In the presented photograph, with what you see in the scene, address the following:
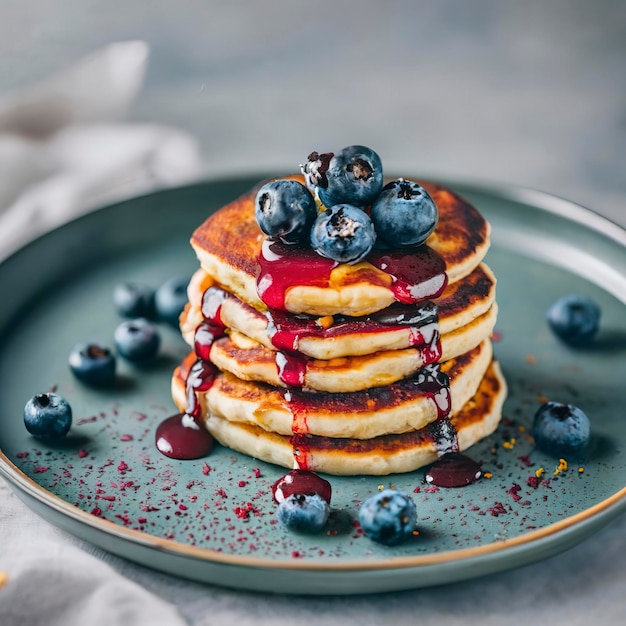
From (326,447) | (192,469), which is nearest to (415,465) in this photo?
(326,447)

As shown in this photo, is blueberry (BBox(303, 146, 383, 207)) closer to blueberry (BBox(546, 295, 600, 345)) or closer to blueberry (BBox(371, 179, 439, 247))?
blueberry (BBox(371, 179, 439, 247))

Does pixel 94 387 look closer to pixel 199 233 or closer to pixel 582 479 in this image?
pixel 199 233

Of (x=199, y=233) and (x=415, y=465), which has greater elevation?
(x=199, y=233)

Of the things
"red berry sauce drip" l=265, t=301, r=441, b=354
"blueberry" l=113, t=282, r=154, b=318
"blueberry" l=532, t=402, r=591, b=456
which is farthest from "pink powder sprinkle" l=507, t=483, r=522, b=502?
"blueberry" l=113, t=282, r=154, b=318

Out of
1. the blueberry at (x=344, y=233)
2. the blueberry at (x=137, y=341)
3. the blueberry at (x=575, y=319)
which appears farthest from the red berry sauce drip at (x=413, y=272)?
the blueberry at (x=137, y=341)

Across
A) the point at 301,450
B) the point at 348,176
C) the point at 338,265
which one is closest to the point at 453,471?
the point at 301,450
